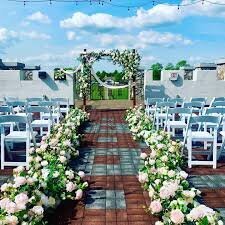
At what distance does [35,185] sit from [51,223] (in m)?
0.40

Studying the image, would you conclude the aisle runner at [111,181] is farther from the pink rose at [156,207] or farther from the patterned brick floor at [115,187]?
the pink rose at [156,207]

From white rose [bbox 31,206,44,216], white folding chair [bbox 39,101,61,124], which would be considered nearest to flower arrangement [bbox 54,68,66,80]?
white folding chair [bbox 39,101,61,124]

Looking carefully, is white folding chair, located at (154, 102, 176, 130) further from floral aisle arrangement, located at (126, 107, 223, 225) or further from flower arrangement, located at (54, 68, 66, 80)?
flower arrangement, located at (54, 68, 66, 80)

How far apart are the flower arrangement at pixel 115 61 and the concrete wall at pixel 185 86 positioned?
637 millimetres

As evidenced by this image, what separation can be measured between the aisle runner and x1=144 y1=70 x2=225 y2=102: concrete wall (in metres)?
7.15

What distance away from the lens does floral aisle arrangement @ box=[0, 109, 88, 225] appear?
3.39 metres

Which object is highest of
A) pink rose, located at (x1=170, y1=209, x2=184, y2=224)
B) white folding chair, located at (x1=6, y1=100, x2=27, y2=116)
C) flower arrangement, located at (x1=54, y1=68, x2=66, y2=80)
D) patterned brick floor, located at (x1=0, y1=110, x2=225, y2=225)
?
flower arrangement, located at (x1=54, y1=68, x2=66, y2=80)

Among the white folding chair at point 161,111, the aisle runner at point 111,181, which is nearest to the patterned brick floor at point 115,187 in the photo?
the aisle runner at point 111,181

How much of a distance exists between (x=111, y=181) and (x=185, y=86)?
475 inches

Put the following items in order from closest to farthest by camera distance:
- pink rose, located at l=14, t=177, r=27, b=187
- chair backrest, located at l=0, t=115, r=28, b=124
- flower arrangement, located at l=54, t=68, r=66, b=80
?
pink rose, located at l=14, t=177, r=27, b=187 < chair backrest, located at l=0, t=115, r=28, b=124 < flower arrangement, located at l=54, t=68, r=66, b=80

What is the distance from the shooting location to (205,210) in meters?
3.04

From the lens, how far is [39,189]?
410 cm

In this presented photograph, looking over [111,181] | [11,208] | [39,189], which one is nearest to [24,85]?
[111,181]

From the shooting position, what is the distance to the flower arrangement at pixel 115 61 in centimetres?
1677
